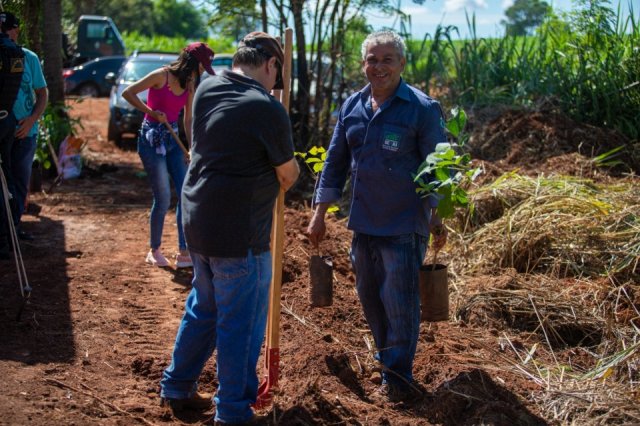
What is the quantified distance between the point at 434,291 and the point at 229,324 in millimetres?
1202

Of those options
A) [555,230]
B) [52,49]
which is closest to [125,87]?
[52,49]

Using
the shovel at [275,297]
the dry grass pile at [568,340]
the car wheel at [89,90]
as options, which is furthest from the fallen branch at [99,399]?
the car wheel at [89,90]

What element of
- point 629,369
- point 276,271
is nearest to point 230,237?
point 276,271

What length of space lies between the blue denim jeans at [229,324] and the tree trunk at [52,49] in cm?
900

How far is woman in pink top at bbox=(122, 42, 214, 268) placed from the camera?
6.48 metres

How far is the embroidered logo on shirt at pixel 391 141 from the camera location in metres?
4.45

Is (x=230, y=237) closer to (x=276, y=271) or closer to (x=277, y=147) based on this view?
(x=277, y=147)

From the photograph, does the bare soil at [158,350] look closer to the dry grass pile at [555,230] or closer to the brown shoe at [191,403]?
the brown shoe at [191,403]

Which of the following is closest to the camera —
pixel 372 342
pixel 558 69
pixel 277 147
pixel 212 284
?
pixel 277 147

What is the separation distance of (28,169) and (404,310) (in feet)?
14.0

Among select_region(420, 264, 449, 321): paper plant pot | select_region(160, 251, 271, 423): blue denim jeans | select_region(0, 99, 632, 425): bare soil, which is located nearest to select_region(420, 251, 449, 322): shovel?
select_region(420, 264, 449, 321): paper plant pot

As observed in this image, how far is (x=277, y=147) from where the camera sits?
3756 millimetres

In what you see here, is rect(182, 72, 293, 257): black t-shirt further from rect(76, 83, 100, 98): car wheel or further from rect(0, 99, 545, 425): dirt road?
rect(76, 83, 100, 98): car wheel

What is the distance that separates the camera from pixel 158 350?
17.6 ft
